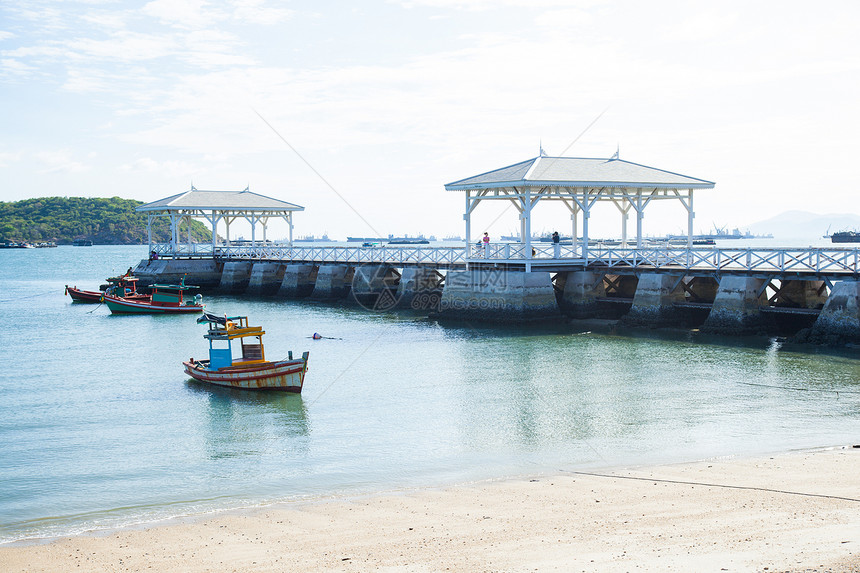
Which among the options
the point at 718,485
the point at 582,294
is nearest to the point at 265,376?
the point at 718,485

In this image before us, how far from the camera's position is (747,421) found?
51.1 feet

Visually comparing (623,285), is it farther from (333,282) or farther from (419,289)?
(333,282)

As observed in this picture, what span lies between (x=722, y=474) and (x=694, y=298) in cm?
2047

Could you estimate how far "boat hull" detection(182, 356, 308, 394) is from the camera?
62.8ft

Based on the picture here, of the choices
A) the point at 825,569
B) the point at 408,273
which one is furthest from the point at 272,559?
the point at 408,273

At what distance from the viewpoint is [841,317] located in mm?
24062

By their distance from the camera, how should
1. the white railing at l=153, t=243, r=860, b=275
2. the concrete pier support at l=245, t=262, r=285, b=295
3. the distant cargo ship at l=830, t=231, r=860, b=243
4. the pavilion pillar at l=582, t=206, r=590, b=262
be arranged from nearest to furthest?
the white railing at l=153, t=243, r=860, b=275 < the pavilion pillar at l=582, t=206, r=590, b=262 < the concrete pier support at l=245, t=262, r=285, b=295 < the distant cargo ship at l=830, t=231, r=860, b=243

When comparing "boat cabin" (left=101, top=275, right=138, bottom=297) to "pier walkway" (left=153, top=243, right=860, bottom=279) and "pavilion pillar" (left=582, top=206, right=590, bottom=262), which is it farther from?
"pavilion pillar" (left=582, top=206, right=590, bottom=262)

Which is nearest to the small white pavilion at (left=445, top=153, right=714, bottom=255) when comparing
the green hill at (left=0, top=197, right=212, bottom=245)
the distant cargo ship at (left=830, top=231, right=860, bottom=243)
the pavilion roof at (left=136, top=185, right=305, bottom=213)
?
the pavilion roof at (left=136, top=185, right=305, bottom=213)

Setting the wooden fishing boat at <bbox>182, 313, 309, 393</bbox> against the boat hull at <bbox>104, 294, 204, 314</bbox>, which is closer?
the wooden fishing boat at <bbox>182, 313, 309, 393</bbox>

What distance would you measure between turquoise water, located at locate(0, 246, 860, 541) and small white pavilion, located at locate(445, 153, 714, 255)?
5.95 metres

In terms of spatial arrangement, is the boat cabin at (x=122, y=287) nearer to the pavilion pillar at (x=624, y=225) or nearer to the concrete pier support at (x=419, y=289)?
the concrete pier support at (x=419, y=289)

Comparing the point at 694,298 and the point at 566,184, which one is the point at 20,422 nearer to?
the point at 566,184

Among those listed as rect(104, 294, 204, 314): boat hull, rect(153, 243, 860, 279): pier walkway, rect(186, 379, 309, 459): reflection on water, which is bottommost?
rect(186, 379, 309, 459): reflection on water
